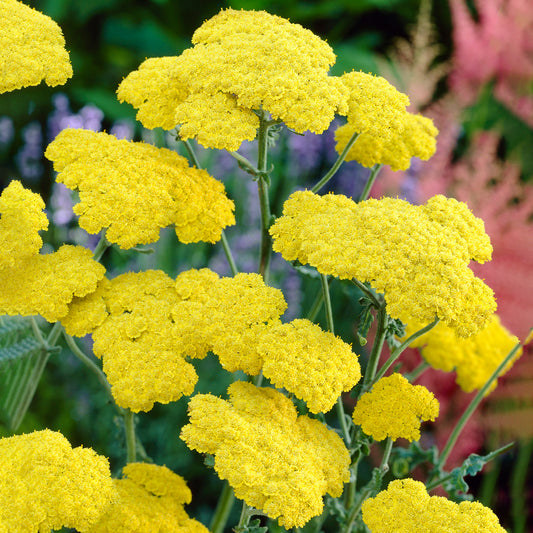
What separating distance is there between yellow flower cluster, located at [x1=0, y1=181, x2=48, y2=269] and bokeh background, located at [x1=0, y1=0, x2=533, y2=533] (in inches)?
10.3

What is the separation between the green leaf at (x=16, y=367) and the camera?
807 millimetres

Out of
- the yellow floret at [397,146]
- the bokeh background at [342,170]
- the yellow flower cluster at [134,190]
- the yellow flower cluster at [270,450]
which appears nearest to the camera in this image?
the yellow flower cluster at [270,450]

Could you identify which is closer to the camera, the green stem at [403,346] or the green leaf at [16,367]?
the green stem at [403,346]

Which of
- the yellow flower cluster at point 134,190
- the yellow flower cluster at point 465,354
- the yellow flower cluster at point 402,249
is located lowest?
the yellow flower cluster at point 465,354

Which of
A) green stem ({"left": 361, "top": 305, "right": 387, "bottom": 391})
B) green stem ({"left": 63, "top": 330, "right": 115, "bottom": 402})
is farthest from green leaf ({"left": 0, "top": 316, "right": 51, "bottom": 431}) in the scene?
green stem ({"left": 361, "top": 305, "right": 387, "bottom": 391})

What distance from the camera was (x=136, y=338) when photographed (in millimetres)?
652

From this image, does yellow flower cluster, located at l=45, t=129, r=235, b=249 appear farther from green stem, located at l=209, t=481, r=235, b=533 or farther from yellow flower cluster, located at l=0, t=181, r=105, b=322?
green stem, located at l=209, t=481, r=235, b=533

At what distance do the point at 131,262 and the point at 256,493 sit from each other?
101 centimetres

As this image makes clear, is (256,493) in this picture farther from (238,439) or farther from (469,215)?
(469,215)

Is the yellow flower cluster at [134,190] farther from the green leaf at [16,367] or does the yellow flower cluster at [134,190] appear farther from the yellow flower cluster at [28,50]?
the green leaf at [16,367]

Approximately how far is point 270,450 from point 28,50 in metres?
0.47

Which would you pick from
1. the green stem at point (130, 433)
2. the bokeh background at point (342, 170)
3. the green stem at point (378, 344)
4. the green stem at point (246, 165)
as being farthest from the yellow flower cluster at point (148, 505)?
the green stem at point (246, 165)

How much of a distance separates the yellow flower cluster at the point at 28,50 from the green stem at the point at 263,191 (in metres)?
0.21

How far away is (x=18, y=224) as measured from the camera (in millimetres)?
660
